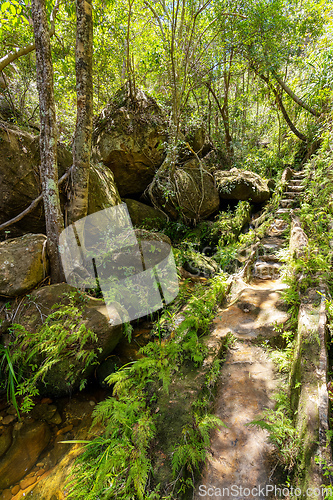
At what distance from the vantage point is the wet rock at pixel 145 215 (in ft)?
26.5

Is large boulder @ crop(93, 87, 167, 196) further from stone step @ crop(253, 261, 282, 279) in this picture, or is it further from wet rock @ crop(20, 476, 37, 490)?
wet rock @ crop(20, 476, 37, 490)

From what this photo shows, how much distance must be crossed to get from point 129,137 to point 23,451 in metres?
8.27

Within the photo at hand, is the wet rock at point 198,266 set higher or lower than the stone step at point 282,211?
lower

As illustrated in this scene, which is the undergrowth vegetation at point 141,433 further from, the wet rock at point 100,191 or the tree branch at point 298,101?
the tree branch at point 298,101

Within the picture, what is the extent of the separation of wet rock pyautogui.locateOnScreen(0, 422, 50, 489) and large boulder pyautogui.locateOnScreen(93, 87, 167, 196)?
7.18 metres

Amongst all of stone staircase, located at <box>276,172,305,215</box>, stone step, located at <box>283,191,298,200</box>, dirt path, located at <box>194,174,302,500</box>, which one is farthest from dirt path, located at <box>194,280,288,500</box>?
stone step, located at <box>283,191,298,200</box>

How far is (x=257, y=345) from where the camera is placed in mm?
3529

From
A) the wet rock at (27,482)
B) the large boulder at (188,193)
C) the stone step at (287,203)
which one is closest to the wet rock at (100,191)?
the large boulder at (188,193)

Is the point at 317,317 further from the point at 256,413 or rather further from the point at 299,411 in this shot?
the point at 256,413

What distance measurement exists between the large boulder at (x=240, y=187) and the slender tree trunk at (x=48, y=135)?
6813 millimetres

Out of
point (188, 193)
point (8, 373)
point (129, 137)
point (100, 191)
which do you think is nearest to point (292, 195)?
point (188, 193)

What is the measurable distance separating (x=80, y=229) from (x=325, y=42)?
8.61 metres

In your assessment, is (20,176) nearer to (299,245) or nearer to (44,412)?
(44,412)

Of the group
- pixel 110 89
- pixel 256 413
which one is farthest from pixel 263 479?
pixel 110 89
